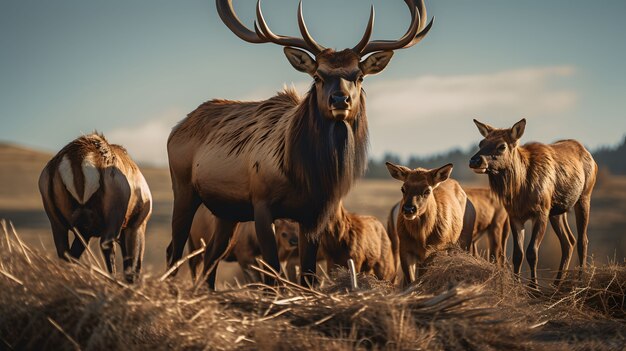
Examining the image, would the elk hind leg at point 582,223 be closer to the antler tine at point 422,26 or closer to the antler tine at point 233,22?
the antler tine at point 422,26

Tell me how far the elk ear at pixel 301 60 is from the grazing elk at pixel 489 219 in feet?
18.7

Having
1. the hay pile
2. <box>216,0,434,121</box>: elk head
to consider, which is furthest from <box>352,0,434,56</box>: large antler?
the hay pile

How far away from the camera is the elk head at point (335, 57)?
7801mm

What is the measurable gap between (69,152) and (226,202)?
71.8 inches

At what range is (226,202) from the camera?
355 inches

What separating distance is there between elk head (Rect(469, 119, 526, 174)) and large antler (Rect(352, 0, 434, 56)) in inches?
92.8

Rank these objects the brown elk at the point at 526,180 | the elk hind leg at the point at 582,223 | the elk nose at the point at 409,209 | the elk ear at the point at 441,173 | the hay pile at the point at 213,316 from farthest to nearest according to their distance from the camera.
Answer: the elk hind leg at the point at 582,223 < the brown elk at the point at 526,180 < the elk ear at the point at 441,173 < the elk nose at the point at 409,209 < the hay pile at the point at 213,316

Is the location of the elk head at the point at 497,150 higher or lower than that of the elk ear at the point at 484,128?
lower

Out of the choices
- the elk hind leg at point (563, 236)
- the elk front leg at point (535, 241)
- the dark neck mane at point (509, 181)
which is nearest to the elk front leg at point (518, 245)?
the elk front leg at point (535, 241)

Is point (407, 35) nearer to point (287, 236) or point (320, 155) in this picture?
point (320, 155)

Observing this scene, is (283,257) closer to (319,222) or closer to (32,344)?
(319,222)

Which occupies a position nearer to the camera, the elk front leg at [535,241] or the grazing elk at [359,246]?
the elk front leg at [535,241]

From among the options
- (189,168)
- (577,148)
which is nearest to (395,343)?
(189,168)

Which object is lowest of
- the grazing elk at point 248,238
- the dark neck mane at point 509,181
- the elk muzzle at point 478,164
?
the grazing elk at point 248,238
